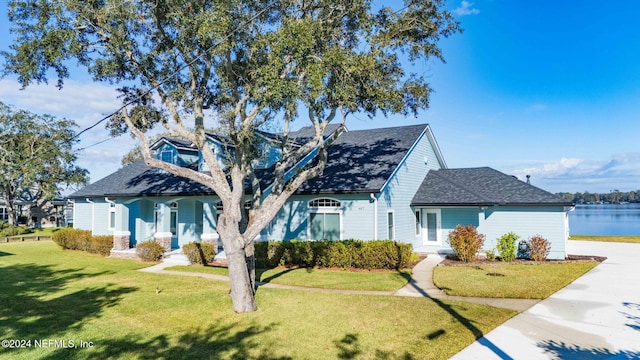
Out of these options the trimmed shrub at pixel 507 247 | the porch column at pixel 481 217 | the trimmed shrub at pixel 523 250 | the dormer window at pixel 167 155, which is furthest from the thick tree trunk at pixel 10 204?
the trimmed shrub at pixel 523 250

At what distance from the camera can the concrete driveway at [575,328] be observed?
645 centimetres

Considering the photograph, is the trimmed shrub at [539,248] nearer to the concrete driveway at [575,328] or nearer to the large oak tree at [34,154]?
the concrete driveway at [575,328]

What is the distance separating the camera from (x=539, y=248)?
16172 mm

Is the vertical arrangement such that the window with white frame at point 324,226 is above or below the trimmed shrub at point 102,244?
above

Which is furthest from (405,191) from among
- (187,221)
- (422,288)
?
(187,221)

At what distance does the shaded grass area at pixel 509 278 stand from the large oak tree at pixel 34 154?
34751mm

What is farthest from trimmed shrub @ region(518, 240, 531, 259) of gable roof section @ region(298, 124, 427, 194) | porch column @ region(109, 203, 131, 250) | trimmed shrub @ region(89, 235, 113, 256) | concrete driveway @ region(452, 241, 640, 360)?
trimmed shrub @ region(89, 235, 113, 256)

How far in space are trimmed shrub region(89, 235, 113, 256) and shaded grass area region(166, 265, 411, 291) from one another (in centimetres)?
738

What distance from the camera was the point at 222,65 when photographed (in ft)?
34.1

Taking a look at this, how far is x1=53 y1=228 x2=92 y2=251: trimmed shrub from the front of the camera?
2207cm

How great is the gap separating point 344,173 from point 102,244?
13.8 m

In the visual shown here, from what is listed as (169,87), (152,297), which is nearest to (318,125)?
(169,87)

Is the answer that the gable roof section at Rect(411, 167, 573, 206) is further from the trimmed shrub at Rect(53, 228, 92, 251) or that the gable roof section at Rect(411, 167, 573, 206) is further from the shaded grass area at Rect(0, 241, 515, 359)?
the trimmed shrub at Rect(53, 228, 92, 251)

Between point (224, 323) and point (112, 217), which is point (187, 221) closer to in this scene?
point (112, 217)
